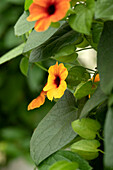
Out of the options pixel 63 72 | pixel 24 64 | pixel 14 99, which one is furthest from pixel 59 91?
pixel 14 99

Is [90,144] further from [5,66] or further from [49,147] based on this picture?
[5,66]

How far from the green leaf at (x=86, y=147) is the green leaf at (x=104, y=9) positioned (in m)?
0.14

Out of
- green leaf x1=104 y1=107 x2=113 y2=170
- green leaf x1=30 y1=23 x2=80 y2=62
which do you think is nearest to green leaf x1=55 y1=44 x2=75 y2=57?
green leaf x1=30 y1=23 x2=80 y2=62

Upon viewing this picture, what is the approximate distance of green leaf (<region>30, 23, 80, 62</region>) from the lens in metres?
0.33

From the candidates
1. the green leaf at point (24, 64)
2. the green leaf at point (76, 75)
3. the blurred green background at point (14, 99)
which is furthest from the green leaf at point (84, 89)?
the blurred green background at point (14, 99)

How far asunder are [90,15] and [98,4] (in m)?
0.01

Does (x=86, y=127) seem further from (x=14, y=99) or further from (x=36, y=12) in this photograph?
(x=14, y=99)

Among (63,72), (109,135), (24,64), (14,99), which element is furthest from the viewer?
(14,99)

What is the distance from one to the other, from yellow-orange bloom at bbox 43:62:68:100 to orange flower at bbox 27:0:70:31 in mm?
80

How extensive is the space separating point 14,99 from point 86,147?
126 centimetres

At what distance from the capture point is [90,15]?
26 centimetres

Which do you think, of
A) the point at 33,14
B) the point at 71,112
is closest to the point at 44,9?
the point at 33,14

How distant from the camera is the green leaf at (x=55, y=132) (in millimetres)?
325

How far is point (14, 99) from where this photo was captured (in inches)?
61.2
